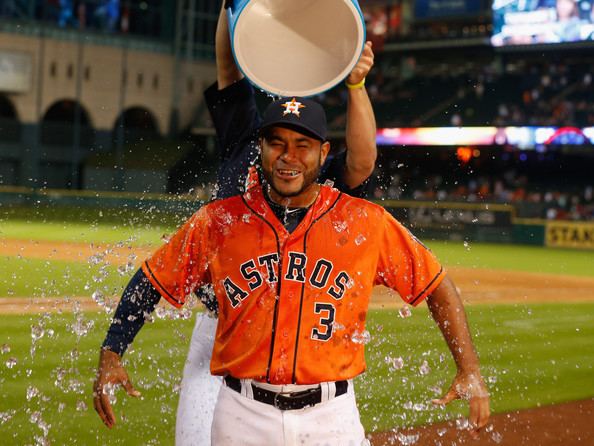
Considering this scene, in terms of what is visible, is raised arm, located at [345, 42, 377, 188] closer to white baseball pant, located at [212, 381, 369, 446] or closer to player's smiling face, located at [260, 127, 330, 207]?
player's smiling face, located at [260, 127, 330, 207]

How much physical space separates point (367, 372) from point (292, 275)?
16.2 feet

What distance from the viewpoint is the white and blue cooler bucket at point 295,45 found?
2979 mm

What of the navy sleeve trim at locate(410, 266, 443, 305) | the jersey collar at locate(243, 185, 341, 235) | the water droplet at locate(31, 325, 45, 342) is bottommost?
the water droplet at locate(31, 325, 45, 342)

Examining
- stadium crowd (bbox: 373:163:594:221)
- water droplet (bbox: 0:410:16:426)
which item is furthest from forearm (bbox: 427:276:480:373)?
stadium crowd (bbox: 373:163:594:221)

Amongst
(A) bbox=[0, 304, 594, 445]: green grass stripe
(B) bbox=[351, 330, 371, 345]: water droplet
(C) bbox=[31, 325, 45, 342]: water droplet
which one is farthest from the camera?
(C) bbox=[31, 325, 45, 342]: water droplet

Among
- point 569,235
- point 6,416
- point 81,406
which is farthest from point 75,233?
point 6,416

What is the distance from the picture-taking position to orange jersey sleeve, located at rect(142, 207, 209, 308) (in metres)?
3.21

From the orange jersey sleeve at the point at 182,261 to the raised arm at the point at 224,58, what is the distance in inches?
32.8

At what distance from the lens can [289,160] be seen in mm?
3006

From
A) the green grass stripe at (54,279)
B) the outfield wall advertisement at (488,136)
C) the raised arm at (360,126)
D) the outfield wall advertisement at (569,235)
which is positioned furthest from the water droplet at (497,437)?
the outfield wall advertisement at (488,136)

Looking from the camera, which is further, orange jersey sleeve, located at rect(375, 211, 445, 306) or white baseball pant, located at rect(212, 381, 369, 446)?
orange jersey sleeve, located at rect(375, 211, 445, 306)

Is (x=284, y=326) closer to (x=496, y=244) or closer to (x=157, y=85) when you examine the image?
(x=496, y=244)

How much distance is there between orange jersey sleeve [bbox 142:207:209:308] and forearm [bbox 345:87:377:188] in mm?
614

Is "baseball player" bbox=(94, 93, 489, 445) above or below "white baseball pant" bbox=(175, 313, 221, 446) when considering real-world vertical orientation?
above
